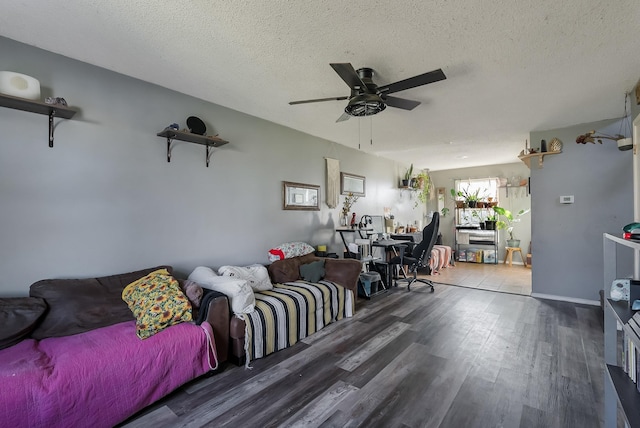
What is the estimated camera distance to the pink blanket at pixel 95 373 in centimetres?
Answer: 135

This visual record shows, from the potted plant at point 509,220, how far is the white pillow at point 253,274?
19.0ft

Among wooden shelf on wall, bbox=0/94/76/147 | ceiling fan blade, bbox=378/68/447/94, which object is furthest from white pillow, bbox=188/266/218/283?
ceiling fan blade, bbox=378/68/447/94

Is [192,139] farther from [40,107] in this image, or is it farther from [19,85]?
[19,85]

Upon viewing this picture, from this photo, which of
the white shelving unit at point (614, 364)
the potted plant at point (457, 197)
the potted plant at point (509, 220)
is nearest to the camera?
the white shelving unit at point (614, 364)

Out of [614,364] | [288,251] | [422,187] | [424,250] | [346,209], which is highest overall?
[422,187]

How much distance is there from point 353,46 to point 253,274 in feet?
7.44

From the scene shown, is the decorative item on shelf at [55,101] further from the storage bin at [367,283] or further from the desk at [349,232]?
the storage bin at [367,283]

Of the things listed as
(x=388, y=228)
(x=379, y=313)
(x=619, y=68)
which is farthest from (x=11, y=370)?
(x=388, y=228)

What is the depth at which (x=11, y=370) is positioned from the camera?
1.38 meters

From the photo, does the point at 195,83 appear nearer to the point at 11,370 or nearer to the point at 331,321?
the point at 11,370

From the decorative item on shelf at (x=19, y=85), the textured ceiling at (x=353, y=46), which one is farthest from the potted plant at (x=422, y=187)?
the decorative item on shelf at (x=19, y=85)

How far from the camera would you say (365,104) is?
7.20ft

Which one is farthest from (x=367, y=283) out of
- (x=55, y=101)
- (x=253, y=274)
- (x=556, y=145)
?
(x=55, y=101)

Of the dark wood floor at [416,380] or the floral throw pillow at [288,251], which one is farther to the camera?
the floral throw pillow at [288,251]
